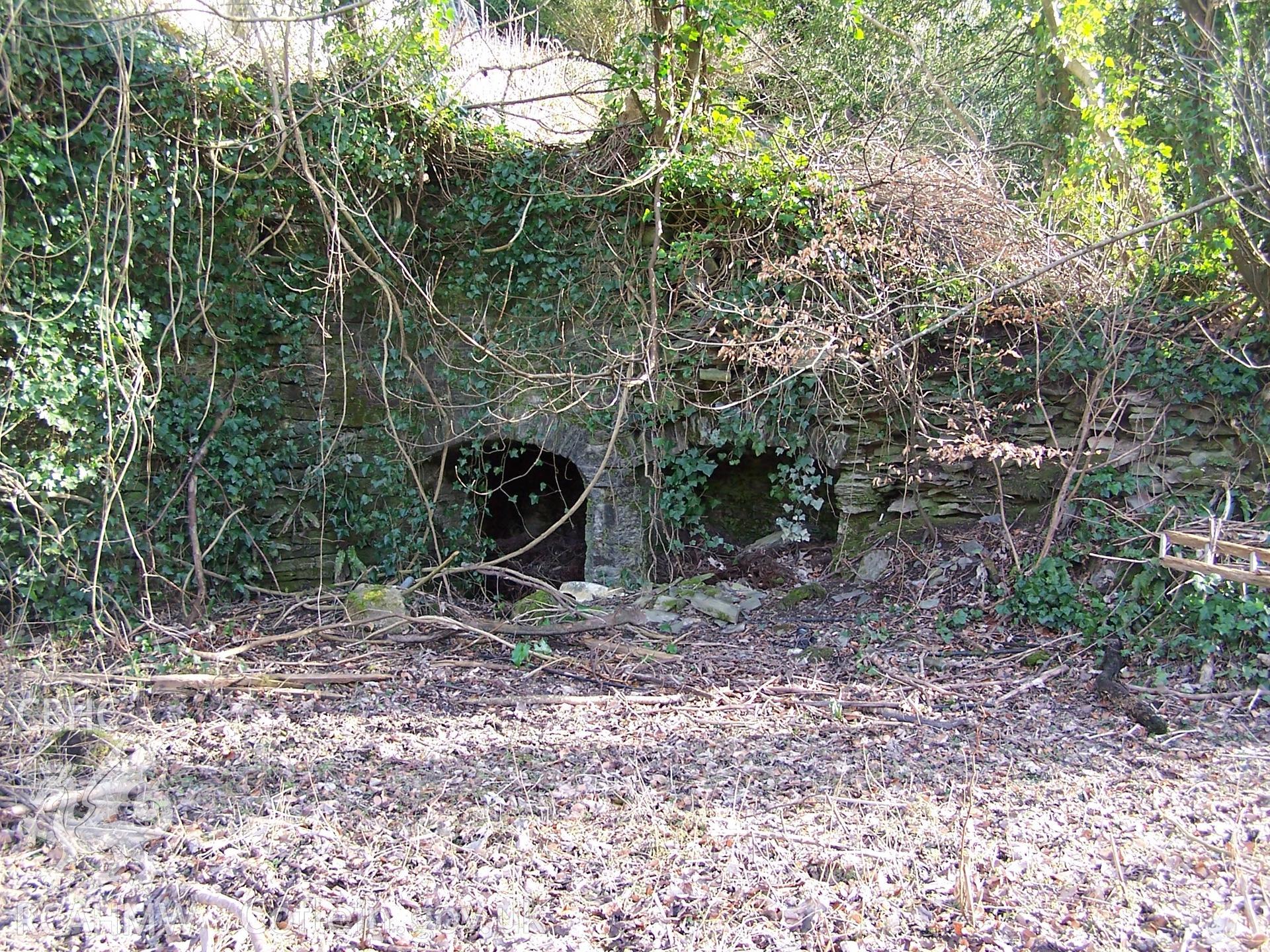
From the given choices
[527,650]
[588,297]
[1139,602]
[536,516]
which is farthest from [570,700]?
[536,516]

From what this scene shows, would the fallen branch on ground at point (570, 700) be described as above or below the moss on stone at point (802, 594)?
below

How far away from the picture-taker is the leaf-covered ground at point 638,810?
2.54 m

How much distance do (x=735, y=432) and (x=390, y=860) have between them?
13.5 ft

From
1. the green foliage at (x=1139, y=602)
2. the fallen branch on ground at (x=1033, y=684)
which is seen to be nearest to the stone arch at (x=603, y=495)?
the green foliage at (x=1139, y=602)

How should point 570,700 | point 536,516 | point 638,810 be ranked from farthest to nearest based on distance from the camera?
point 536,516
point 570,700
point 638,810

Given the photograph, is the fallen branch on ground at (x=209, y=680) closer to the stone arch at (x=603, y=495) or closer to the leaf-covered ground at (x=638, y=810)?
the leaf-covered ground at (x=638, y=810)

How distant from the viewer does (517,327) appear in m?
6.38

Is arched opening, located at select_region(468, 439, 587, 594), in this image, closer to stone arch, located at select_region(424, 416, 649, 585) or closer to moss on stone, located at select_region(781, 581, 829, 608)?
stone arch, located at select_region(424, 416, 649, 585)

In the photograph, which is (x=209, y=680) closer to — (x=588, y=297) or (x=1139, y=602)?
(x=588, y=297)

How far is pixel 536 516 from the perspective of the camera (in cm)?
798

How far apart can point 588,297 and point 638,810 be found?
13.5 feet

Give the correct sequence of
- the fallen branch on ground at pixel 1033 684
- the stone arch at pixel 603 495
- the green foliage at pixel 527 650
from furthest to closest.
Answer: the stone arch at pixel 603 495, the green foliage at pixel 527 650, the fallen branch on ground at pixel 1033 684

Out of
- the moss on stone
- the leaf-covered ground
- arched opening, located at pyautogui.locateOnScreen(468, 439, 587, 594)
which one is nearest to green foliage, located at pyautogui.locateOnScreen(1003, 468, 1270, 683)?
the leaf-covered ground

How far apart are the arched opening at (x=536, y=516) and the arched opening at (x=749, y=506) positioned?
46.8 inches
